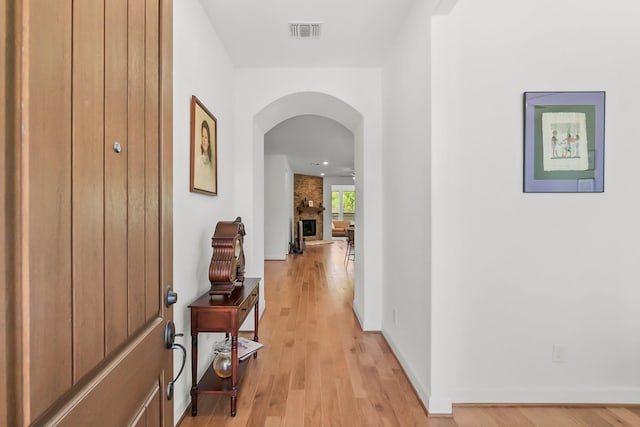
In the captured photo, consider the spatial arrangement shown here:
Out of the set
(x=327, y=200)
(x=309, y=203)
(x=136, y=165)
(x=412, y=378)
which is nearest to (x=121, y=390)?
(x=136, y=165)

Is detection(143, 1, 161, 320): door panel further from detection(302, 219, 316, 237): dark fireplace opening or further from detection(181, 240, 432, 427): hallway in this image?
detection(302, 219, 316, 237): dark fireplace opening

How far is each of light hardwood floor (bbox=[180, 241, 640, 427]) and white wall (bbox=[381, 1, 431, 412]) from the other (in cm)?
18

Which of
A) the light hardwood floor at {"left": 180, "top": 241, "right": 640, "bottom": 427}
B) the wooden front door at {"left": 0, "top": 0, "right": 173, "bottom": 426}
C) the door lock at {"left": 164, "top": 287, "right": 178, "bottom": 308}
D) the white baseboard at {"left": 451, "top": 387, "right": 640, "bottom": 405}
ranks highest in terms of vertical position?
the wooden front door at {"left": 0, "top": 0, "right": 173, "bottom": 426}

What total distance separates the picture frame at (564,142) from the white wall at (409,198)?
70 cm

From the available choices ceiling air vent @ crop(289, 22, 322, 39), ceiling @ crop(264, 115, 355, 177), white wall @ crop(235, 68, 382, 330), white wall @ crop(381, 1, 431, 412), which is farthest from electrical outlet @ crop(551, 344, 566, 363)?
ceiling @ crop(264, 115, 355, 177)

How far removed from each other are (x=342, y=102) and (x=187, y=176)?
76.8 inches

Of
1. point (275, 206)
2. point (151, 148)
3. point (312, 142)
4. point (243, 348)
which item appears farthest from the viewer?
point (275, 206)

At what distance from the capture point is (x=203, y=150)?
2.29 metres

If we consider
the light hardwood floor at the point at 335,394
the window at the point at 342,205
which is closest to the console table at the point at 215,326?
the light hardwood floor at the point at 335,394

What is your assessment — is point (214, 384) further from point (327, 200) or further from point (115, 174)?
point (327, 200)

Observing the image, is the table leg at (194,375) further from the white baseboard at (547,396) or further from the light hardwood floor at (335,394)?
the white baseboard at (547,396)

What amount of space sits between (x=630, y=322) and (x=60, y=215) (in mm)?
3085

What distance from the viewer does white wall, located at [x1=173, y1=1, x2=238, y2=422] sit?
1.87 metres

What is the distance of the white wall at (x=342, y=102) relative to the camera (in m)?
3.26
